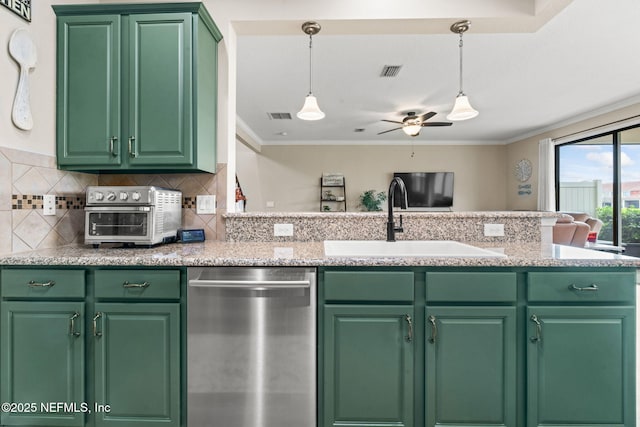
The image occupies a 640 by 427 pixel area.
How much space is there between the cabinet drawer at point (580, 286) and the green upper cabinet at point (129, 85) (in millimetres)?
1798

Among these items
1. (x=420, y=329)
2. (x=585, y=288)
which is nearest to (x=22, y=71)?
(x=420, y=329)

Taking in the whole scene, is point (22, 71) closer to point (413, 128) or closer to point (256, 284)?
point (256, 284)

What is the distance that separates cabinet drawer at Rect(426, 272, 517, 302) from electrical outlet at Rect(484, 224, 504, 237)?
698 millimetres

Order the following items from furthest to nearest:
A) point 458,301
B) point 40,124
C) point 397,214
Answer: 1. point 397,214
2. point 40,124
3. point 458,301

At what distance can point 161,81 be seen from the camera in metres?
1.79

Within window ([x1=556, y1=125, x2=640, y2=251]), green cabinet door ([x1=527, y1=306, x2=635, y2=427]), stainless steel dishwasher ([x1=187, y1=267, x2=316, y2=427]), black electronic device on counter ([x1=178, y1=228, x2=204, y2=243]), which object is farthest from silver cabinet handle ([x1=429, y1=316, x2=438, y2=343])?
window ([x1=556, y1=125, x2=640, y2=251])

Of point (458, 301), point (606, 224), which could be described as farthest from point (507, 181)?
point (458, 301)

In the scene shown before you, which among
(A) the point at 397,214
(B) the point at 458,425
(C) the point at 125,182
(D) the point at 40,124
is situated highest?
(D) the point at 40,124

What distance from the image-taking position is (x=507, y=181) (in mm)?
7566

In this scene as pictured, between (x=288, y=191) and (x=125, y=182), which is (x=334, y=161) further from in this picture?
(x=125, y=182)

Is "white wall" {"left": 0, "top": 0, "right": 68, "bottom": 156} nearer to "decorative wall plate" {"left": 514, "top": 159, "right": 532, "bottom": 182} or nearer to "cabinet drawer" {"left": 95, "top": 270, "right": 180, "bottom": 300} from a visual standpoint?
"cabinet drawer" {"left": 95, "top": 270, "right": 180, "bottom": 300}

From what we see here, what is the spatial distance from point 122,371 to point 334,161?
6.44m

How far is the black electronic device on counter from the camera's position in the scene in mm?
1995

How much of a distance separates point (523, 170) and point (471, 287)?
687 centimetres
